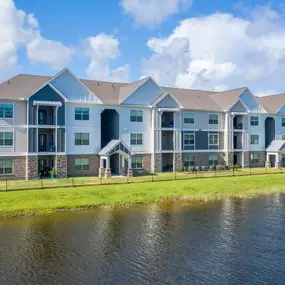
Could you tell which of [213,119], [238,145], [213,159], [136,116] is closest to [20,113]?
[136,116]

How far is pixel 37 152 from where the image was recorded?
39438mm

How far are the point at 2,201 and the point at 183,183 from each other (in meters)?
18.1

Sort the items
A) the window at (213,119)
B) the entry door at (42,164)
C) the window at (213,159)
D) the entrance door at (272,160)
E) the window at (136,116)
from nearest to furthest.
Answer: the entry door at (42,164) → the window at (136,116) → the window at (213,159) → the window at (213,119) → the entrance door at (272,160)

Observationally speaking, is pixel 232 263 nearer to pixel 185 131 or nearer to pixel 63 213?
pixel 63 213

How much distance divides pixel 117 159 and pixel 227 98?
69.8ft

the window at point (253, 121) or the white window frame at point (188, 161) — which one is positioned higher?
the window at point (253, 121)

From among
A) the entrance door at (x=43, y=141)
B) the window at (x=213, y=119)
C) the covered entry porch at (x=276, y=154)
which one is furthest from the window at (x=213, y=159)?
the entrance door at (x=43, y=141)

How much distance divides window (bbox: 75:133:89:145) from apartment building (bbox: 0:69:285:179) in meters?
0.12

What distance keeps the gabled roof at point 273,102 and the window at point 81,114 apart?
31.0 metres

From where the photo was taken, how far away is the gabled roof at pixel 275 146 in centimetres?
5581

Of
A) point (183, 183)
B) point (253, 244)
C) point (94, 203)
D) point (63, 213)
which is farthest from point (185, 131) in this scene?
point (253, 244)

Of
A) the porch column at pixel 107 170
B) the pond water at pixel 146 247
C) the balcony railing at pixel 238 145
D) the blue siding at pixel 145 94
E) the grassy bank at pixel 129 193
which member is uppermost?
the blue siding at pixel 145 94

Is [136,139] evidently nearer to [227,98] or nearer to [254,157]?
[227,98]

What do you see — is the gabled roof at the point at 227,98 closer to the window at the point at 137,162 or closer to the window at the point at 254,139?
the window at the point at 254,139
